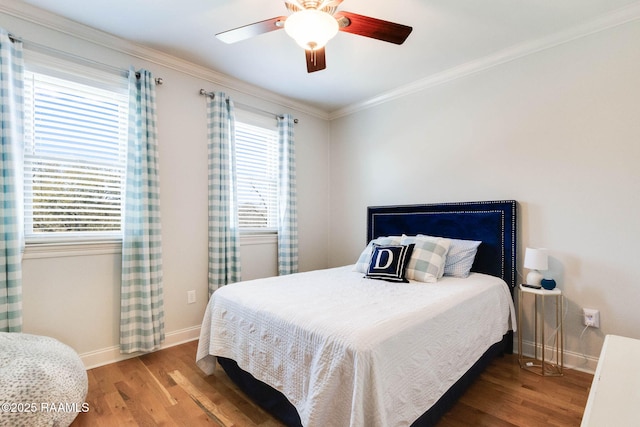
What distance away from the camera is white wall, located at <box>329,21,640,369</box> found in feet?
7.04

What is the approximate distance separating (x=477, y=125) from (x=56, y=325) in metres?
3.96

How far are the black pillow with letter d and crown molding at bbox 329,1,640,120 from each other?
179 centimetres

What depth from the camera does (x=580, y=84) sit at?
2320mm

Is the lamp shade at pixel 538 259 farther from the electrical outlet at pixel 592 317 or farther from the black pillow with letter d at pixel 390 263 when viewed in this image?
the black pillow with letter d at pixel 390 263

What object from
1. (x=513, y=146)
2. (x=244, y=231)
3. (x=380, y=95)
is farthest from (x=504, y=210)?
(x=244, y=231)

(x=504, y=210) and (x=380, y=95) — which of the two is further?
(x=380, y=95)

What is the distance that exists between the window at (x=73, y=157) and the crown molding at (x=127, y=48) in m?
0.28

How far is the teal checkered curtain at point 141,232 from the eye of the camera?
8.05 ft

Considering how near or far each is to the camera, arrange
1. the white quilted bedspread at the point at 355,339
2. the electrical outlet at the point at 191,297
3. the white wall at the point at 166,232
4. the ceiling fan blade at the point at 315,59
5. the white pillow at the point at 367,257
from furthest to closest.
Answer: the electrical outlet at the point at 191,297
the white pillow at the point at 367,257
the white wall at the point at 166,232
the ceiling fan blade at the point at 315,59
the white quilted bedspread at the point at 355,339

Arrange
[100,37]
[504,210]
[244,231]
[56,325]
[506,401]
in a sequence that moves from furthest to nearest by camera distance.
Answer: [244,231], [504,210], [100,37], [56,325], [506,401]

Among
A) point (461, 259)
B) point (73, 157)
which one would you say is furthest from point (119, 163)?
point (461, 259)

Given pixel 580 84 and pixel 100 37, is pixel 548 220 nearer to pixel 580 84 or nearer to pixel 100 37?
pixel 580 84

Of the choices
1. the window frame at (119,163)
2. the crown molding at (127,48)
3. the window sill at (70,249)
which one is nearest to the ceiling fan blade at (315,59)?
the crown molding at (127,48)

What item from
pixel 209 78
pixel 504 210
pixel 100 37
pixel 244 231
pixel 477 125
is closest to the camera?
pixel 100 37
